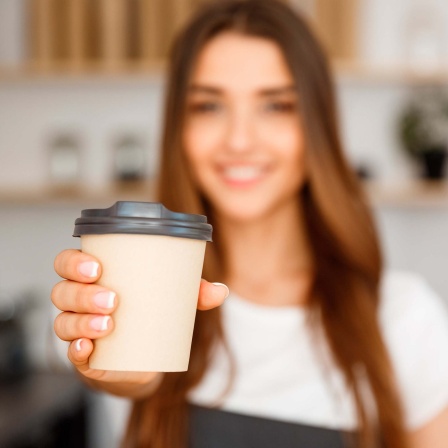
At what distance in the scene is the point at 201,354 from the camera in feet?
5.00

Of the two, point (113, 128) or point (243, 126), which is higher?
point (243, 126)

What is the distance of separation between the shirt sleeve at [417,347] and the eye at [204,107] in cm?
57

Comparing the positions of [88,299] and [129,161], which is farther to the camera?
[129,161]

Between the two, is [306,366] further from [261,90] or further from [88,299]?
[88,299]

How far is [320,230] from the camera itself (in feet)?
5.26

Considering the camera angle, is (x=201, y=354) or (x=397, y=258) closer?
(x=201, y=354)

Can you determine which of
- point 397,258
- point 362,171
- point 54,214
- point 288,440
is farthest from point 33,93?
point 288,440

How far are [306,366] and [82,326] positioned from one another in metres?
0.96

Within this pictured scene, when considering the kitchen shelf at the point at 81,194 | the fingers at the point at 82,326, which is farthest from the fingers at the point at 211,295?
the kitchen shelf at the point at 81,194

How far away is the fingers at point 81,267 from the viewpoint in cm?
65

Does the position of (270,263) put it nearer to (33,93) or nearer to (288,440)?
(288,440)

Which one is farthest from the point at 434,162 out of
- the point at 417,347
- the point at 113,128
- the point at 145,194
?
the point at 417,347

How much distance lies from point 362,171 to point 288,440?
1.56 m

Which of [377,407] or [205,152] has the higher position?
[205,152]
